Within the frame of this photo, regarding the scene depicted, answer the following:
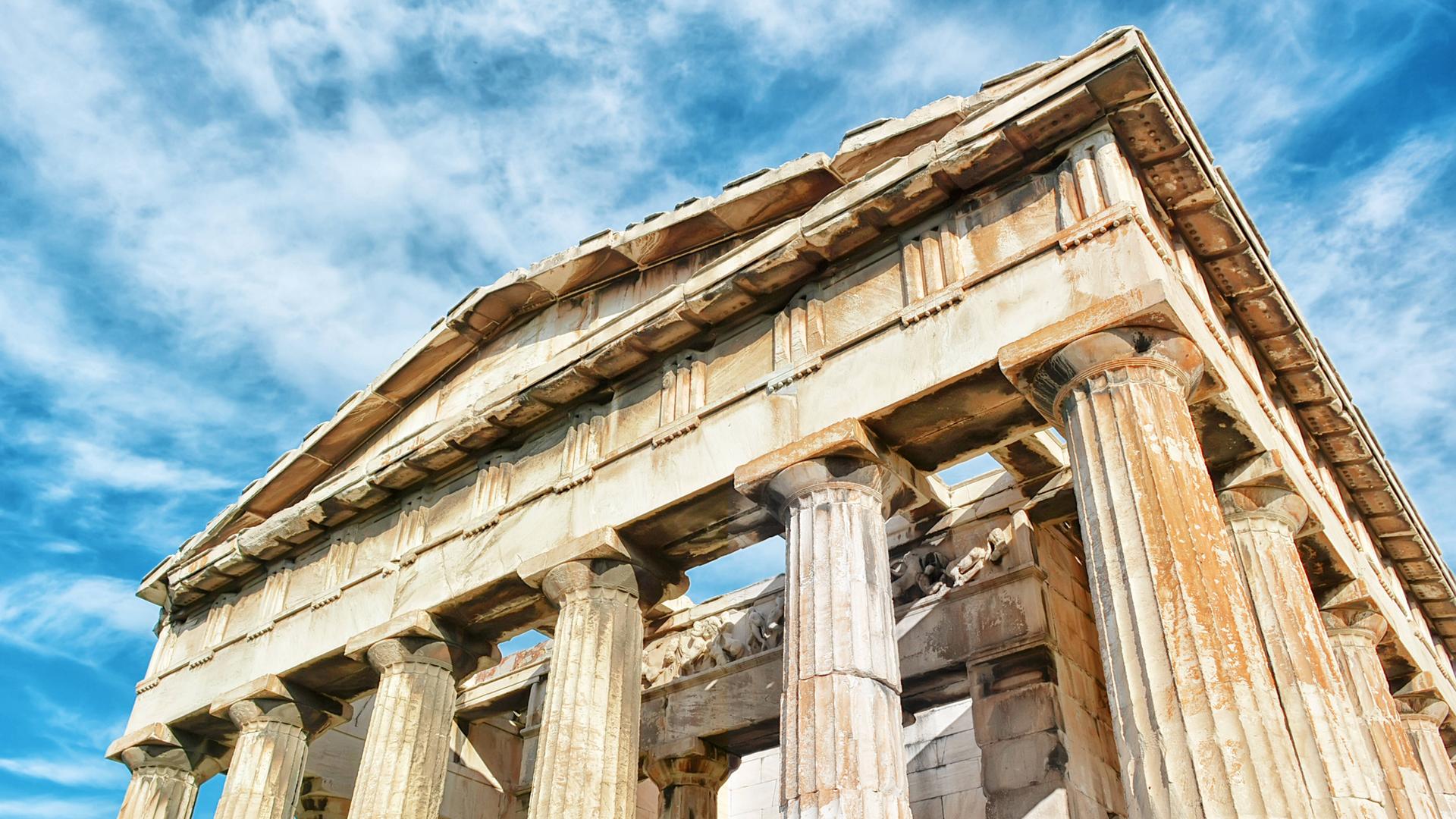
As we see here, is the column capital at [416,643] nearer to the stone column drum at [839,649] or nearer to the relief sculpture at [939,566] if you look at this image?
the stone column drum at [839,649]

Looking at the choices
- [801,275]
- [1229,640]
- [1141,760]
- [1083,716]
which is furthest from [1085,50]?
[1083,716]

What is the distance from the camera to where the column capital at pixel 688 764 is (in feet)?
55.1

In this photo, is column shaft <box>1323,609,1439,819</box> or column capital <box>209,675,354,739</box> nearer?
column shaft <box>1323,609,1439,819</box>

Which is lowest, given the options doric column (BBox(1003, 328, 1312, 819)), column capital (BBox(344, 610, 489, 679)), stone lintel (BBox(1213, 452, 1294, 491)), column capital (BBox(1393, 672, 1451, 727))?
doric column (BBox(1003, 328, 1312, 819))

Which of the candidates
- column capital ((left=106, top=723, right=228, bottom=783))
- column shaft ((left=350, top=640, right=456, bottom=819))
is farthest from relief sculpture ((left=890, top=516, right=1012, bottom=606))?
column capital ((left=106, top=723, right=228, bottom=783))

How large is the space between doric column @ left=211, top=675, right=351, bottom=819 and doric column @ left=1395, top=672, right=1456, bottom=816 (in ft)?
49.0

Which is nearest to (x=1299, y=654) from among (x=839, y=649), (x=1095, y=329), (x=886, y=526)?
(x=1095, y=329)

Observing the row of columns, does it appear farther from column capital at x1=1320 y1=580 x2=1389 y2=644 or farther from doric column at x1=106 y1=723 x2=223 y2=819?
doric column at x1=106 y1=723 x2=223 y2=819

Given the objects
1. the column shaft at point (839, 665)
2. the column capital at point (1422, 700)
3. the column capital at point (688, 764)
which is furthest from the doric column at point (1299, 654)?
the column capital at point (688, 764)

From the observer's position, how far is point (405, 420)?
18.1 m

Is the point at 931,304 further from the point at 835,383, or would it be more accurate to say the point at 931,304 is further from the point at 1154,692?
the point at 1154,692

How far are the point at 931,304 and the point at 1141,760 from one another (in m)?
4.89

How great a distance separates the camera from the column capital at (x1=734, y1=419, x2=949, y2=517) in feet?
37.4

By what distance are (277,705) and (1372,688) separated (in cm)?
1426
